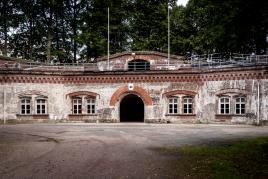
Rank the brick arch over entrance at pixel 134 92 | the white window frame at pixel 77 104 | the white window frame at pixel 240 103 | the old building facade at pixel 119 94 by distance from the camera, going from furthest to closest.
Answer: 1. the white window frame at pixel 77 104
2. the brick arch over entrance at pixel 134 92
3. the old building facade at pixel 119 94
4. the white window frame at pixel 240 103

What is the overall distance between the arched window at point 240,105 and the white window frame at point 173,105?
4.51 meters

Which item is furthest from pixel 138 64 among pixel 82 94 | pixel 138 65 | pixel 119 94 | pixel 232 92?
pixel 232 92

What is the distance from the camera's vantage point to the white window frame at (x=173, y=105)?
24803mm

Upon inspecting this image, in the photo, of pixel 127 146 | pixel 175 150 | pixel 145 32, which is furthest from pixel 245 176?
pixel 145 32

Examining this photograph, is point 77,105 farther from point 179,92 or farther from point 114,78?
point 179,92

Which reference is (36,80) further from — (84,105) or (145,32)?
(145,32)

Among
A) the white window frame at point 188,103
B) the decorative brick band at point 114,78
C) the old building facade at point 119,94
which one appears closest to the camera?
the old building facade at point 119,94

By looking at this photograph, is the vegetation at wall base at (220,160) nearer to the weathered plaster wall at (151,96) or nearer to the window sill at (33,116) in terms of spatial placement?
the weathered plaster wall at (151,96)

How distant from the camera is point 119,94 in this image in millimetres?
25141

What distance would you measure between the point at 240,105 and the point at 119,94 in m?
9.36

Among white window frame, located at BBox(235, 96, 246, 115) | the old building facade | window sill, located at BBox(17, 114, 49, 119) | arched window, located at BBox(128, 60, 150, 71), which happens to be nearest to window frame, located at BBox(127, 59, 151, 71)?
arched window, located at BBox(128, 60, 150, 71)

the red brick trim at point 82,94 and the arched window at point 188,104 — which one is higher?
the red brick trim at point 82,94

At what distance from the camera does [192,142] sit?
13.6 metres

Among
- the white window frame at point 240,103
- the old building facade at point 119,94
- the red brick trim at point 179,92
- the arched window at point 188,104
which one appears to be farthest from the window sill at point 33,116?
the white window frame at point 240,103
